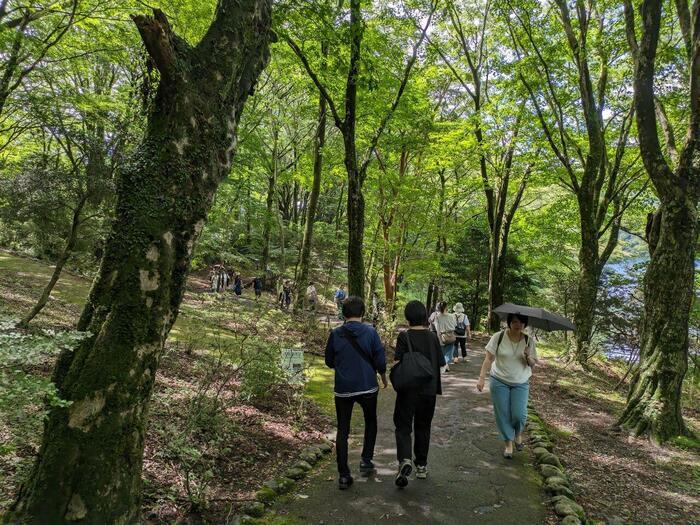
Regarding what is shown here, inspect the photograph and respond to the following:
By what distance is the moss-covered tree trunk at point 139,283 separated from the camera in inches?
97.8

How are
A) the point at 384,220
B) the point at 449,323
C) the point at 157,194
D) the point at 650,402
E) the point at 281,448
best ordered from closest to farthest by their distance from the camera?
the point at 157,194, the point at 281,448, the point at 650,402, the point at 449,323, the point at 384,220

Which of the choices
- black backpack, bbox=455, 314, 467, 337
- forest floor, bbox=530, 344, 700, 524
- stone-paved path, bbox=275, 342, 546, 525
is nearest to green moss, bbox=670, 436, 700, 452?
forest floor, bbox=530, 344, 700, 524

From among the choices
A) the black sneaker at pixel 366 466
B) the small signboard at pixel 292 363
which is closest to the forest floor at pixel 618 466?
the black sneaker at pixel 366 466

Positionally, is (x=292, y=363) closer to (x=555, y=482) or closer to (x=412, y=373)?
(x=412, y=373)

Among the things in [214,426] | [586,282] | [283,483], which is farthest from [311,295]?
[283,483]

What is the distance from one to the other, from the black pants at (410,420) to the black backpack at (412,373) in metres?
0.11

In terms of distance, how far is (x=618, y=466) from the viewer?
5.34m

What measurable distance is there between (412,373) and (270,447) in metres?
2.12

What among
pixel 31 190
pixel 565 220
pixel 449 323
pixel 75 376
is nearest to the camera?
pixel 75 376

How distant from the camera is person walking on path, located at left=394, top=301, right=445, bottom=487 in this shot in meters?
3.97

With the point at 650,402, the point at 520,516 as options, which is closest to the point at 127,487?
the point at 520,516

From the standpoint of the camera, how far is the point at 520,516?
12.1ft

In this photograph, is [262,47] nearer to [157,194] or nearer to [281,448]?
[157,194]

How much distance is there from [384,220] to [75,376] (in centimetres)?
1293
